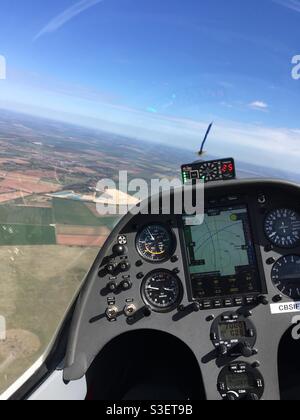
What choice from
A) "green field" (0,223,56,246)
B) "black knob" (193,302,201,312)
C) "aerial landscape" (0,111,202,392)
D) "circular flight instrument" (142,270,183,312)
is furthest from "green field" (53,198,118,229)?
"black knob" (193,302,201,312)

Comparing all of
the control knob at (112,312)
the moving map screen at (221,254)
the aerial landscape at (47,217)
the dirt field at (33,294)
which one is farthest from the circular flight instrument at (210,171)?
the control knob at (112,312)

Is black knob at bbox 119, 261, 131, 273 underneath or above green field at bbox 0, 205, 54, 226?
underneath

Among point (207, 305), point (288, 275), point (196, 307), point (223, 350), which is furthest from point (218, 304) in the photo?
point (288, 275)

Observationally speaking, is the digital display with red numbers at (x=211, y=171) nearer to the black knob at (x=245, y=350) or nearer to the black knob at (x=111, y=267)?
the black knob at (x=111, y=267)

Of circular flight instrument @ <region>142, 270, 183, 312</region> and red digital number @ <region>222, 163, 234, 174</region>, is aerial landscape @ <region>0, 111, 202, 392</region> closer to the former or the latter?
red digital number @ <region>222, 163, 234, 174</region>

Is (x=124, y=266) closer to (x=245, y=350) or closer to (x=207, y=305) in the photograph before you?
(x=207, y=305)
